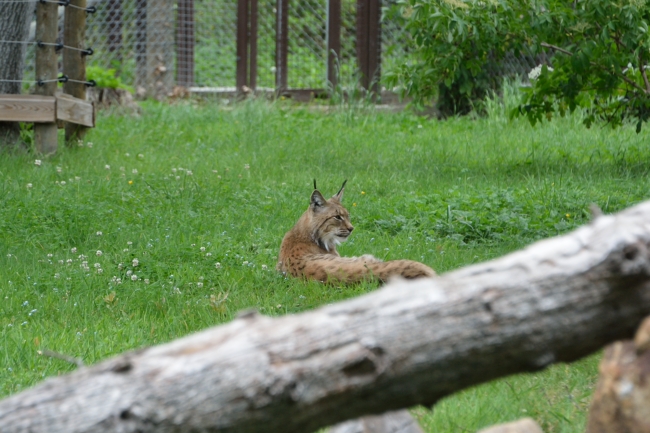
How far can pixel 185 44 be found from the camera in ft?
53.6

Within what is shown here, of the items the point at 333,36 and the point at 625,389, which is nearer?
the point at 625,389

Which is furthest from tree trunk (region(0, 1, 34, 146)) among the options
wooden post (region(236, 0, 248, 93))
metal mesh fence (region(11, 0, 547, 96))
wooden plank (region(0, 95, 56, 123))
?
wooden post (region(236, 0, 248, 93))

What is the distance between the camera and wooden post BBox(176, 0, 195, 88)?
53.5 ft

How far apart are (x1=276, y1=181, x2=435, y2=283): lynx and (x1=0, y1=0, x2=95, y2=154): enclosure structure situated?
4080 millimetres

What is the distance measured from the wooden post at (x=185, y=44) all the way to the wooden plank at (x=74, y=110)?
664 cm

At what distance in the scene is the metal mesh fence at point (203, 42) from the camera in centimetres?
1593

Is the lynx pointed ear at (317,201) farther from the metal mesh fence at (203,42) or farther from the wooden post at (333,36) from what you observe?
the wooden post at (333,36)

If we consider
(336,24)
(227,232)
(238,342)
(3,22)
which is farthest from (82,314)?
(336,24)

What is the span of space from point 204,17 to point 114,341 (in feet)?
42.8

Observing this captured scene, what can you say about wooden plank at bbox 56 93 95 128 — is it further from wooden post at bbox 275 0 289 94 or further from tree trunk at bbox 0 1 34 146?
wooden post at bbox 275 0 289 94

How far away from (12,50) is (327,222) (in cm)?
505

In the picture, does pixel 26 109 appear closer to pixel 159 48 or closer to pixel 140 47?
pixel 159 48

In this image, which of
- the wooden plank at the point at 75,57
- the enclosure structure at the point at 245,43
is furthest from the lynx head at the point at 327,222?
the enclosure structure at the point at 245,43

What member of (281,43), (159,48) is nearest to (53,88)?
(159,48)
